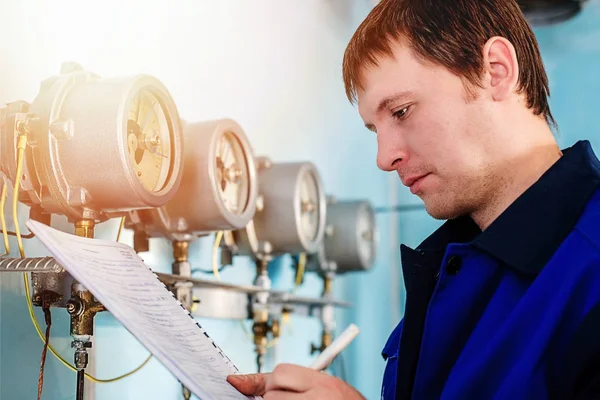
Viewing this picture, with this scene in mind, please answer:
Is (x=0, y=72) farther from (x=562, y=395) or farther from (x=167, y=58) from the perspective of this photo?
(x=562, y=395)

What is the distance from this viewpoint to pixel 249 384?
0.87 metres

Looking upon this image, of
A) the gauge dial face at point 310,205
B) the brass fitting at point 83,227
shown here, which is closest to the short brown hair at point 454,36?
the brass fitting at point 83,227

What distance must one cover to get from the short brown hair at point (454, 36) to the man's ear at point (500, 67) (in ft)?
0.04

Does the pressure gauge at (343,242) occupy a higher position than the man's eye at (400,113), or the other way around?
the man's eye at (400,113)

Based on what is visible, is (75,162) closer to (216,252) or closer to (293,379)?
(293,379)

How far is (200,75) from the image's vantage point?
1.63 meters

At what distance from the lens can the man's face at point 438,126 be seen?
38.4 inches

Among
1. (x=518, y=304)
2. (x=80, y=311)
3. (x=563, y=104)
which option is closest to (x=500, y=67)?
(x=518, y=304)

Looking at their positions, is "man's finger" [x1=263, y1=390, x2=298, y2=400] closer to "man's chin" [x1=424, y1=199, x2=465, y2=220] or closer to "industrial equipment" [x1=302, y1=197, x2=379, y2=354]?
"man's chin" [x1=424, y1=199, x2=465, y2=220]

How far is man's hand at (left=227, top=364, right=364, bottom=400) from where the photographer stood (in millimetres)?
858

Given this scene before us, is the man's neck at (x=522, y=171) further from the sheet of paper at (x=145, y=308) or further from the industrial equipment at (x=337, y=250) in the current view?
the industrial equipment at (x=337, y=250)

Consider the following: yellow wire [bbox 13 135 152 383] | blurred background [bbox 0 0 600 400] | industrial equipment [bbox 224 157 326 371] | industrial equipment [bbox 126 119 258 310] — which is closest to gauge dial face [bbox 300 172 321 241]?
industrial equipment [bbox 224 157 326 371]

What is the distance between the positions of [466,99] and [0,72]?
710mm

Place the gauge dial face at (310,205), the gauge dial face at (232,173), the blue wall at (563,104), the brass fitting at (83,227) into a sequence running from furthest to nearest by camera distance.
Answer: the blue wall at (563,104) → the gauge dial face at (310,205) → the gauge dial face at (232,173) → the brass fitting at (83,227)
